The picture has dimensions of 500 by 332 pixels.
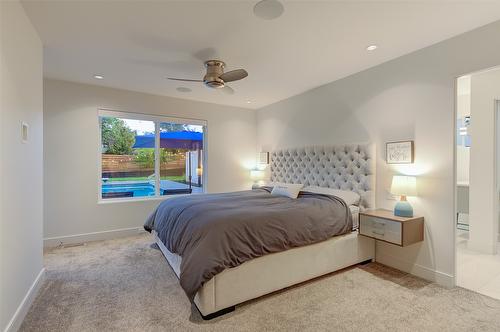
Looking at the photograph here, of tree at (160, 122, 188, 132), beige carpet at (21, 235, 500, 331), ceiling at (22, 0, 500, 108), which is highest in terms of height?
ceiling at (22, 0, 500, 108)

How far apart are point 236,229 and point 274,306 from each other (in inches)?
29.8

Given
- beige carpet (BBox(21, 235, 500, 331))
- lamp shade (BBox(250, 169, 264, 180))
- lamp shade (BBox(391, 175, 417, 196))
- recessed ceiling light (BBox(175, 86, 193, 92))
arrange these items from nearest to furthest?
beige carpet (BBox(21, 235, 500, 331)), lamp shade (BBox(391, 175, 417, 196)), recessed ceiling light (BBox(175, 86, 193, 92)), lamp shade (BBox(250, 169, 264, 180))

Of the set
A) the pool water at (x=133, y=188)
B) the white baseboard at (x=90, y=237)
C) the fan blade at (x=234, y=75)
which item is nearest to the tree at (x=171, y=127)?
the pool water at (x=133, y=188)

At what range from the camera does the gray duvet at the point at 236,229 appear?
2.03 meters

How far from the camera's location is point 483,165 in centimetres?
343

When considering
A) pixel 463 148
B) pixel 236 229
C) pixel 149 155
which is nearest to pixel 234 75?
pixel 236 229

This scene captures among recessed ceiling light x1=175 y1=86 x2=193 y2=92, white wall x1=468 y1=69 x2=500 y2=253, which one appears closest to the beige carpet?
white wall x1=468 y1=69 x2=500 y2=253

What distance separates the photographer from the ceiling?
2.05m

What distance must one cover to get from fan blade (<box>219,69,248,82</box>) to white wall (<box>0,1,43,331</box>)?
1.77 m

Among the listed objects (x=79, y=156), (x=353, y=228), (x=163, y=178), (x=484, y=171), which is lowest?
(x=353, y=228)

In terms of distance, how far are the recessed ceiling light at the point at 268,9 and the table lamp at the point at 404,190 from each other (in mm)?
2125

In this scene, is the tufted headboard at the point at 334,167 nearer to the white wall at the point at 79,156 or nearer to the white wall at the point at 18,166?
the white wall at the point at 79,156

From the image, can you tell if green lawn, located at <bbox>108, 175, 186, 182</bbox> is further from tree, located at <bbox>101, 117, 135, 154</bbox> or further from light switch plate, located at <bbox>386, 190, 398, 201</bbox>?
light switch plate, located at <bbox>386, 190, 398, 201</bbox>

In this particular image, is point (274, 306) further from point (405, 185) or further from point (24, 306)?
A: point (24, 306)
